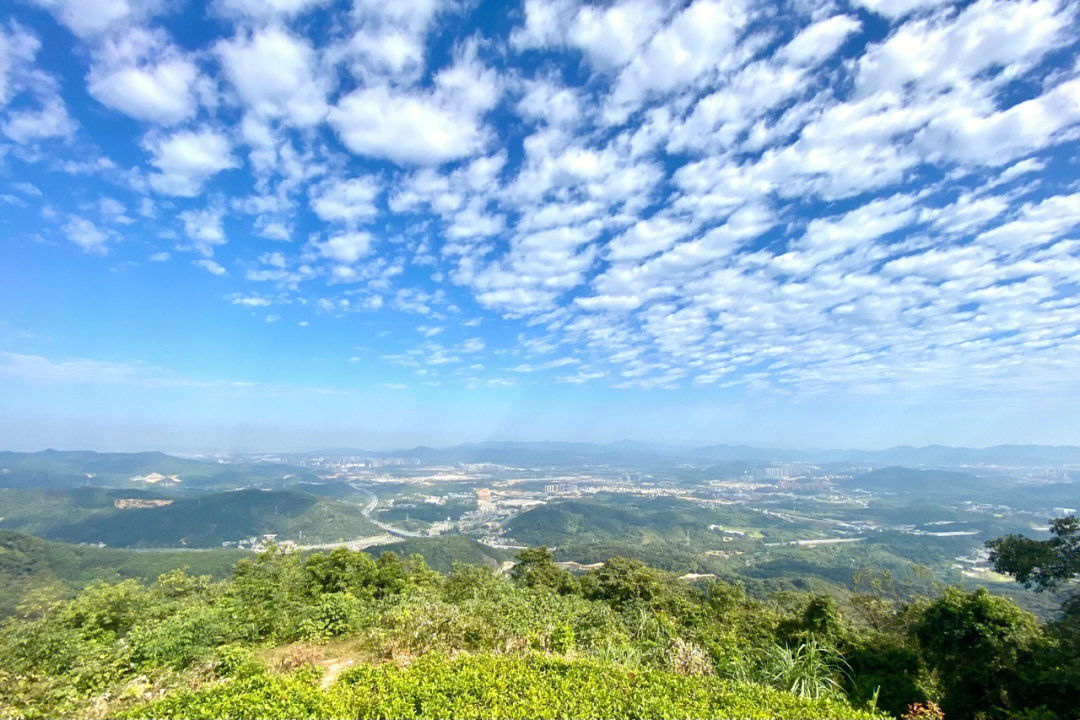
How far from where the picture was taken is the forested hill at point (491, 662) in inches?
189

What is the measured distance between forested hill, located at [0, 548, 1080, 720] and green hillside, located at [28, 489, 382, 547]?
100m

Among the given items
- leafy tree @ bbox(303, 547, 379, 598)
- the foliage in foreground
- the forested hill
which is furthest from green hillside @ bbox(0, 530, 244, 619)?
the foliage in foreground

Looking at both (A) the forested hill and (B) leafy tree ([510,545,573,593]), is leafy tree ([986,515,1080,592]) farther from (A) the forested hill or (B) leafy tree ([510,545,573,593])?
(B) leafy tree ([510,545,573,593])

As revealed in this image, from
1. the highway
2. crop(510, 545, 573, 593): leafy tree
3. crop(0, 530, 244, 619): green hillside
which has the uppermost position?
crop(510, 545, 573, 593): leafy tree

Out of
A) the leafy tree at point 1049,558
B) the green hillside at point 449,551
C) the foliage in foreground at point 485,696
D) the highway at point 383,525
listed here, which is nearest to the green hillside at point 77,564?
the green hillside at point 449,551

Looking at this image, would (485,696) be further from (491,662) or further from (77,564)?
(77,564)

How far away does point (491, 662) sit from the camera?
5848mm

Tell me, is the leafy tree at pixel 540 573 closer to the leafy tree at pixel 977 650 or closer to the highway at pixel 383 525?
the leafy tree at pixel 977 650

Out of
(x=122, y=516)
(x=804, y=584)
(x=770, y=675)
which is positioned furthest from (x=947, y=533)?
(x=122, y=516)

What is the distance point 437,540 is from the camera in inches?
2918

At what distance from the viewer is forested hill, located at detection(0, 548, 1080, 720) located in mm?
4809

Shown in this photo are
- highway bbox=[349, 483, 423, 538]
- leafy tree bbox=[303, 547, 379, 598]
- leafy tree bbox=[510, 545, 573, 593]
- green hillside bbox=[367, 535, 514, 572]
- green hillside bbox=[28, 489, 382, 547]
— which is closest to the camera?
leafy tree bbox=[303, 547, 379, 598]

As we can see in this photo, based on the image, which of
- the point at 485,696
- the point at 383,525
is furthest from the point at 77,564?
the point at 485,696

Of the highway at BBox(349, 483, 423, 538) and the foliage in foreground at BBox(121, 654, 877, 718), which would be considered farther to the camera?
the highway at BBox(349, 483, 423, 538)
